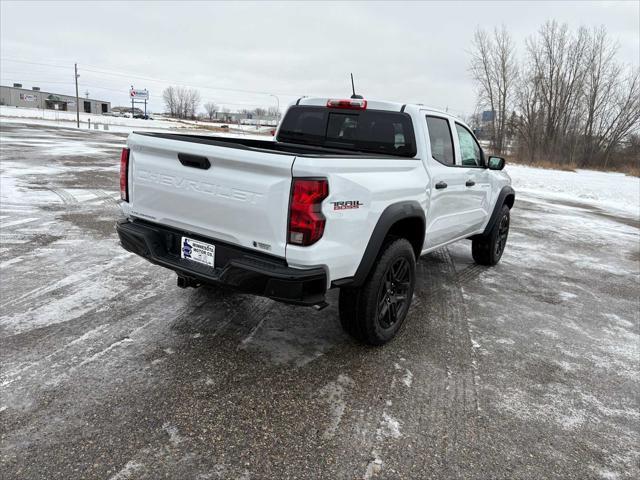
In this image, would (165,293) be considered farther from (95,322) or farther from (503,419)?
(503,419)

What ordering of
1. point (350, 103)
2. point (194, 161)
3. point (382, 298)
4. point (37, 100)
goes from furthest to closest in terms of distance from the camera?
point (37, 100) → point (350, 103) → point (382, 298) → point (194, 161)

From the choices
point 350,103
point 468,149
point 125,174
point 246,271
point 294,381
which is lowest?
point 294,381

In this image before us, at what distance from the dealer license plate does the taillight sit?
6.85 ft

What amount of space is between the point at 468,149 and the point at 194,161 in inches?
133

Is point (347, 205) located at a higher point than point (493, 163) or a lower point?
lower

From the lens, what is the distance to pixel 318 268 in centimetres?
282

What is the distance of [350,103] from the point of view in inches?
171

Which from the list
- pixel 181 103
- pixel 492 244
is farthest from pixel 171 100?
pixel 492 244

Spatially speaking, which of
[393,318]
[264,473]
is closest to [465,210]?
[393,318]

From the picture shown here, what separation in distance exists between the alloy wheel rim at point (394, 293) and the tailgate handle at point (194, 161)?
5.03 ft

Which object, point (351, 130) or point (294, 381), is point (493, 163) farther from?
point (294, 381)

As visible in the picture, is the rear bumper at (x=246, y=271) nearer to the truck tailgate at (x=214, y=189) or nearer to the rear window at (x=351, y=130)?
the truck tailgate at (x=214, y=189)

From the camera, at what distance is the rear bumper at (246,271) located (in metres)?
2.76

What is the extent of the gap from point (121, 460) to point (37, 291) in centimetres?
267
